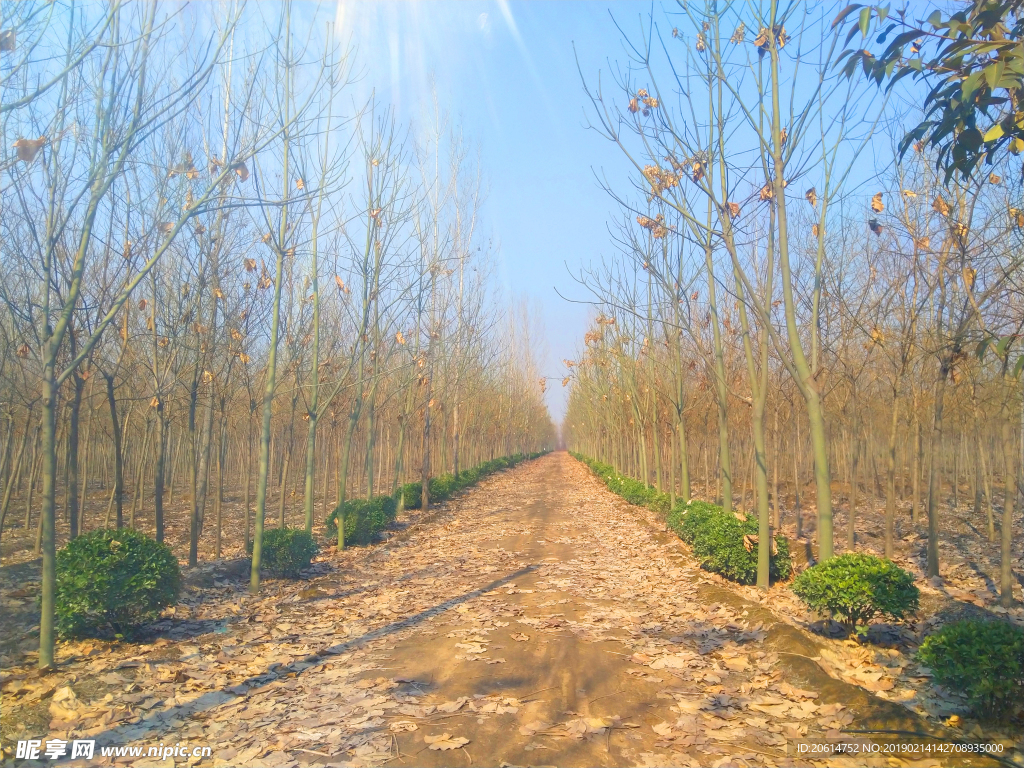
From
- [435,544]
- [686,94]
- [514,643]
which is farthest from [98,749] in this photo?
[435,544]

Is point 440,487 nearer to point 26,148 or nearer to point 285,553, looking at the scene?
point 285,553

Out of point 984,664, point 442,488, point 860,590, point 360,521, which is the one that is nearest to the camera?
point 984,664

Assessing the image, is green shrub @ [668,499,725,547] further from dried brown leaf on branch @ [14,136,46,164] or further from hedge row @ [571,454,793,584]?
dried brown leaf on branch @ [14,136,46,164]

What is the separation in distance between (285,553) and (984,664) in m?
7.97

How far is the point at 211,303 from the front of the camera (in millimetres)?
10125

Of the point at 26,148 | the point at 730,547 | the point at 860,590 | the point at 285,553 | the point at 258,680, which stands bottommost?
the point at 258,680

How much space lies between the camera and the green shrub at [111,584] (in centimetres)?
584

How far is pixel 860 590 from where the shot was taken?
575cm

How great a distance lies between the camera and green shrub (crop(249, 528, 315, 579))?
948cm

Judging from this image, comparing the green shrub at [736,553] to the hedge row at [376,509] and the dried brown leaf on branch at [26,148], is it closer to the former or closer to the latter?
the hedge row at [376,509]

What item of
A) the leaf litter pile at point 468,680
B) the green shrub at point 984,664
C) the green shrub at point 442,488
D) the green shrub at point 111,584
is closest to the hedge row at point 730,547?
the leaf litter pile at point 468,680

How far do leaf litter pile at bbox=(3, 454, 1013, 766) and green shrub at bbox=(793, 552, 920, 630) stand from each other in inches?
12.1

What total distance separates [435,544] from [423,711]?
28.7 ft

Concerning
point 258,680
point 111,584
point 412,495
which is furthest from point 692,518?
point 412,495
